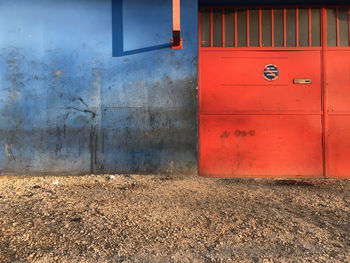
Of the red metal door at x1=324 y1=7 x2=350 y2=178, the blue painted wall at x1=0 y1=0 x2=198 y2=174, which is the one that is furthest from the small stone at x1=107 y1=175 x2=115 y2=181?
the red metal door at x1=324 y1=7 x2=350 y2=178

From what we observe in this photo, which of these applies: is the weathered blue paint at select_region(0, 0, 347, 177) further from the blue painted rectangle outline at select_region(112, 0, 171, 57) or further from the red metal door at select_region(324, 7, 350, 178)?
the red metal door at select_region(324, 7, 350, 178)

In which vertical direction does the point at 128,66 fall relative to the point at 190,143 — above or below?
above

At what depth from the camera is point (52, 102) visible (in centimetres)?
428

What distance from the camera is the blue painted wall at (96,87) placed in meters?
4.26

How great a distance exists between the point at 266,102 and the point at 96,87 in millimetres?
2824

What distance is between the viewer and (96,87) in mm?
4281

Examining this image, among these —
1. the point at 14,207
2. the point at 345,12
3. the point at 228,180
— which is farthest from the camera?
the point at 345,12

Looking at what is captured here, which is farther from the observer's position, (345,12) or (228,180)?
(345,12)

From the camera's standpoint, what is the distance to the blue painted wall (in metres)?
4.26

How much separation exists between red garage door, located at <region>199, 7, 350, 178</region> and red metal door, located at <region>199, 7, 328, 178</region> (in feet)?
0.05

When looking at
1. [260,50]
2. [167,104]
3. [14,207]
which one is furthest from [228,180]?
[14,207]

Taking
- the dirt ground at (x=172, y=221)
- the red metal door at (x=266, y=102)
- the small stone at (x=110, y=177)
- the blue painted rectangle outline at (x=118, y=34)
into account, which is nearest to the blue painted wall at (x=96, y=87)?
the blue painted rectangle outline at (x=118, y=34)

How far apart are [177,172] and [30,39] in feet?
10.6

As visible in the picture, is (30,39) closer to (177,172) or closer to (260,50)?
(177,172)
